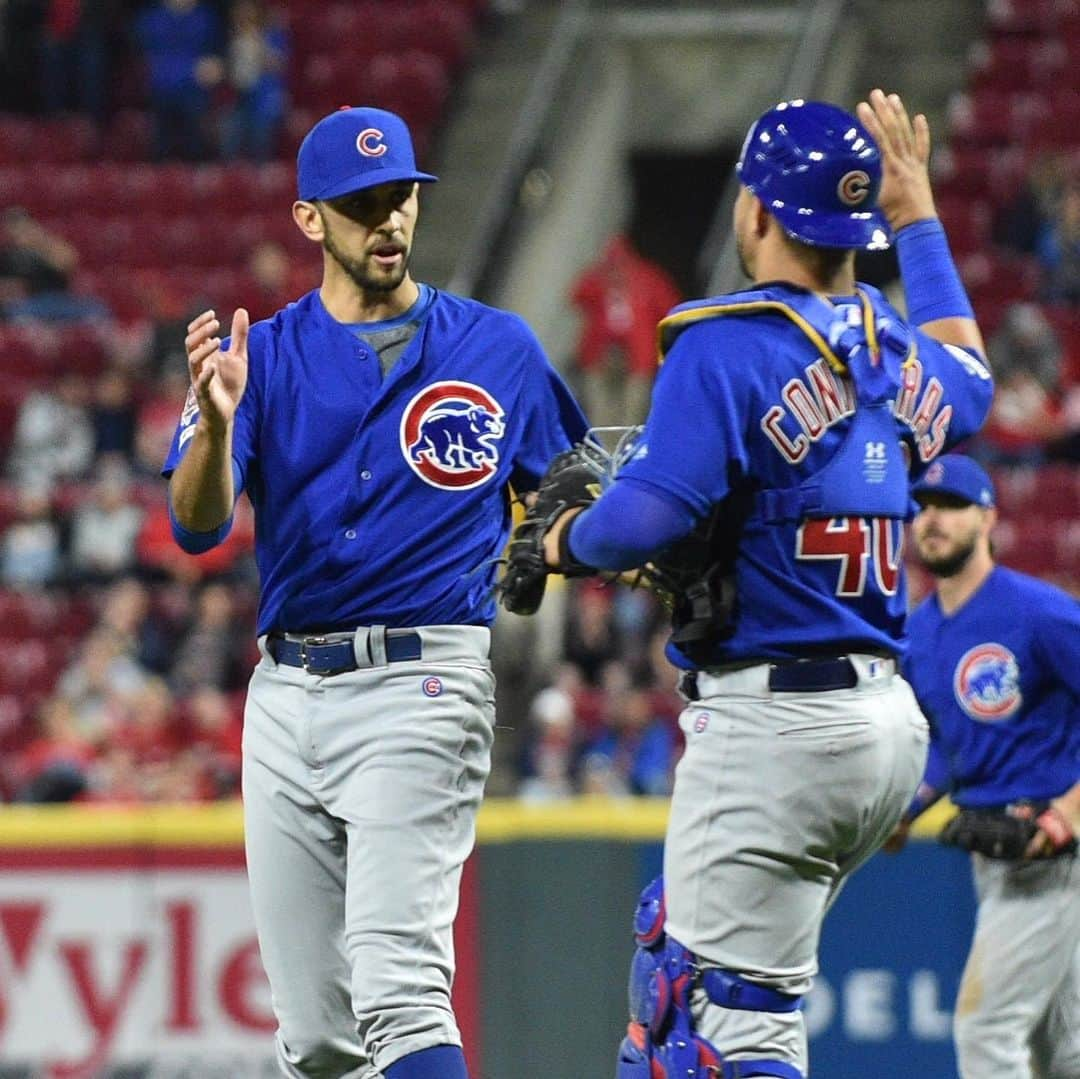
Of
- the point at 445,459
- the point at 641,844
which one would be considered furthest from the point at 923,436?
the point at 641,844

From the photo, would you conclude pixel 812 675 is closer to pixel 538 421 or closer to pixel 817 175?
pixel 817 175

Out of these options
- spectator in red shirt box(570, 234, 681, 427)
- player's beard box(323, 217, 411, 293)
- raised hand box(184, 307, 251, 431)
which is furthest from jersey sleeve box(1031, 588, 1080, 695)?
spectator in red shirt box(570, 234, 681, 427)

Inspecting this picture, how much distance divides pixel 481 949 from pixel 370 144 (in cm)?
368

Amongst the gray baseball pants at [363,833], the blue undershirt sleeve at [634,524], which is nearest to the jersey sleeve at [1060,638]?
Answer: the gray baseball pants at [363,833]

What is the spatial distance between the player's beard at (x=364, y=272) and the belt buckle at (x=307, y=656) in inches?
28.3

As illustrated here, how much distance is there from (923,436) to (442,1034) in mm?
1421

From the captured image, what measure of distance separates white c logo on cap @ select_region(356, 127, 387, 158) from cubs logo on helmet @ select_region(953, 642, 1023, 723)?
7.46ft

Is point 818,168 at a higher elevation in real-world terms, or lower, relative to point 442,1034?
higher

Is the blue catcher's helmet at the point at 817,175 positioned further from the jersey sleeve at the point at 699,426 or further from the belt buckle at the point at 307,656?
the belt buckle at the point at 307,656

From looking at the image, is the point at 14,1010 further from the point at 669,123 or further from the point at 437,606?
the point at 669,123

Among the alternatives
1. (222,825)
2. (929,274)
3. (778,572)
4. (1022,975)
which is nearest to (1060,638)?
(1022,975)

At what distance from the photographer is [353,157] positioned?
480 cm

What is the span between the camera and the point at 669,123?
1684 centimetres

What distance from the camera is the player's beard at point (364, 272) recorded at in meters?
4.84
